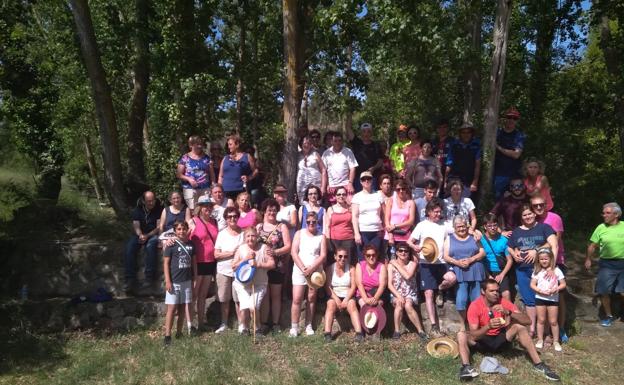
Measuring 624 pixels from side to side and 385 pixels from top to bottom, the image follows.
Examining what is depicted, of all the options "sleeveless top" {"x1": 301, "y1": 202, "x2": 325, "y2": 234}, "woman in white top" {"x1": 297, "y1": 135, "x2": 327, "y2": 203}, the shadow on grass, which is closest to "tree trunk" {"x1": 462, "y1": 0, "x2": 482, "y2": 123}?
"woman in white top" {"x1": 297, "y1": 135, "x2": 327, "y2": 203}

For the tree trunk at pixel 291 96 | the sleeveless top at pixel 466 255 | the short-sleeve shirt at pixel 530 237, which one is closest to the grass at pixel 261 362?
the sleeveless top at pixel 466 255

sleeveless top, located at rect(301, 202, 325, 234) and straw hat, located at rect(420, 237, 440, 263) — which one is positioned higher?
sleeveless top, located at rect(301, 202, 325, 234)

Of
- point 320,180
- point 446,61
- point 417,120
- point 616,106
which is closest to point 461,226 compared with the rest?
point 320,180

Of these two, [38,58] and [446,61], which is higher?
[38,58]

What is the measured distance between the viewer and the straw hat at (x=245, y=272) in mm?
6258

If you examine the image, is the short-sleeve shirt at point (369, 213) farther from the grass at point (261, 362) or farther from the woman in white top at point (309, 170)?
the grass at point (261, 362)

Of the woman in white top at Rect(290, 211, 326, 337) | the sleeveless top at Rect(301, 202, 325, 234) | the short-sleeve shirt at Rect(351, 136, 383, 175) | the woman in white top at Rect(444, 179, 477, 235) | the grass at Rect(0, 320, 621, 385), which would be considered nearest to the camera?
the grass at Rect(0, 320, 621, 385)

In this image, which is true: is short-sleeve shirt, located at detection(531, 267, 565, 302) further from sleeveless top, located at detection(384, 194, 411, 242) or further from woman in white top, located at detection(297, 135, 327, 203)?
woman in white top, located at detection(297, 135, 327, 203)

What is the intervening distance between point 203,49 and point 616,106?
8.67 metres

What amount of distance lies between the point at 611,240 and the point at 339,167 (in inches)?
159

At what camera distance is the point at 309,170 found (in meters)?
7.64

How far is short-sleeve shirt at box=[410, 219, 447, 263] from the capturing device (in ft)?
20.9

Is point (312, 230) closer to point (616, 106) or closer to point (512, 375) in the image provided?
point (512, 375)

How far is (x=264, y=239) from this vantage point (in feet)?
21.2
